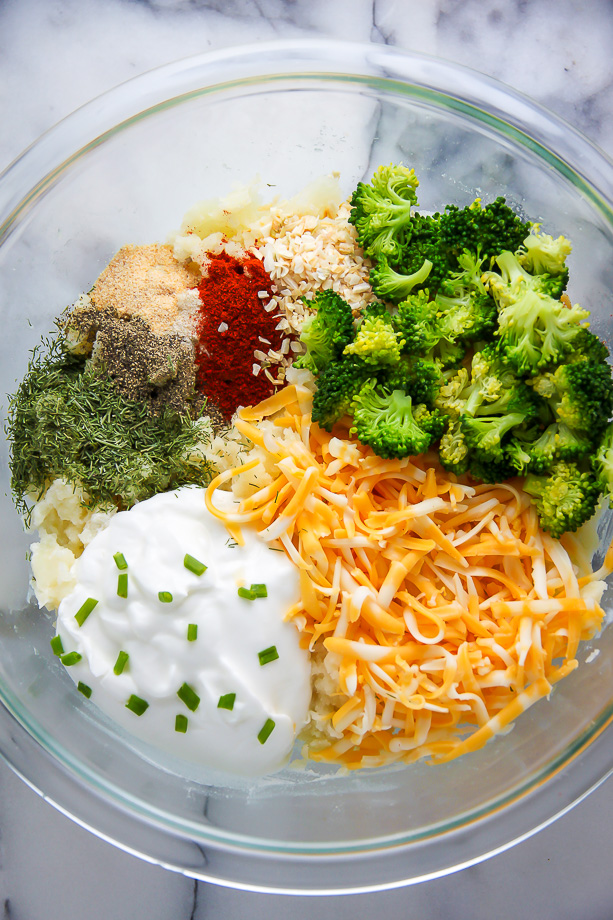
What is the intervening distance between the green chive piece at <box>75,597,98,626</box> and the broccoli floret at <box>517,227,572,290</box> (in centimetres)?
151

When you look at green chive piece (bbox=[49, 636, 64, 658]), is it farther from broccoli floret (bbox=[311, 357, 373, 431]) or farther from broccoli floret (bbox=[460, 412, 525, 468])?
broccoli floret (bbox=[460, 412, 525, 468])

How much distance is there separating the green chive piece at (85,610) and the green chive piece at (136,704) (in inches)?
9.8

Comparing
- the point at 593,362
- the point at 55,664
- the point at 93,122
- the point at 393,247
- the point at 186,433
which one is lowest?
the point at 55,664

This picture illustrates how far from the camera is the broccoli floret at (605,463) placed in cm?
164

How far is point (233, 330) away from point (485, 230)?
762 millimetres

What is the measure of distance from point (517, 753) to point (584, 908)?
693 millimetres

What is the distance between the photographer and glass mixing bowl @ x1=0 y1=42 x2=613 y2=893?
1.82 meters

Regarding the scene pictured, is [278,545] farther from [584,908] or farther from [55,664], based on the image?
[584,908]

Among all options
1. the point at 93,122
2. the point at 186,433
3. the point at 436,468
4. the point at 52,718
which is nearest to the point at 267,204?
the point at 93,122

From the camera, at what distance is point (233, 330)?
185cm

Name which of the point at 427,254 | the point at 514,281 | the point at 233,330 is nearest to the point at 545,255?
the point at 514,281

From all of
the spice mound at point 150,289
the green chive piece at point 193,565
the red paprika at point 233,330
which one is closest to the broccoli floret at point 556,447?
the red paprika at point 233,330

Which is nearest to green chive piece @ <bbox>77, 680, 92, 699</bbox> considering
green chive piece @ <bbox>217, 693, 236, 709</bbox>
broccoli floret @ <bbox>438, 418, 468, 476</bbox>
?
green chive piece @ <bbox>217, 693, 236, 709</bbox>

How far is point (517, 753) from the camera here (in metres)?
1.87
